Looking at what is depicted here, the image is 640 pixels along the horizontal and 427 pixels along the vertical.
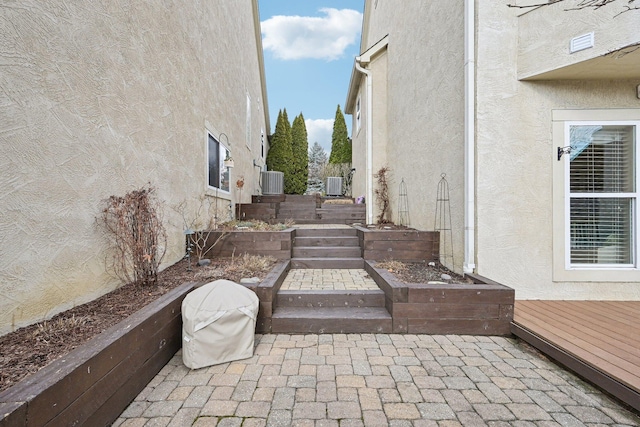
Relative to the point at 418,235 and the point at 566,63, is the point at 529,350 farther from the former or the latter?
the point at 566,63

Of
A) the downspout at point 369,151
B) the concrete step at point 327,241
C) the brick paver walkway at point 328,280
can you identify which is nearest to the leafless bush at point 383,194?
the downspout at point 369,151

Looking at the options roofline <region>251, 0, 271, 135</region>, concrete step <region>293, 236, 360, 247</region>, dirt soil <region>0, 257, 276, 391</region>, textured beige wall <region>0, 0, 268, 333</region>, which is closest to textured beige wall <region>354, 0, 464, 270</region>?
concrete step <region>293, 236, 360, 247</region>

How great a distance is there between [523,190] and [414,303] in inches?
86.6

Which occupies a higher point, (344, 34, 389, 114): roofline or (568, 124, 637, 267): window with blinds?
(344, 34, 389, 114): roofline

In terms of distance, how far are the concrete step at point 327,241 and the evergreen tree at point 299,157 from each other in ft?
39.2

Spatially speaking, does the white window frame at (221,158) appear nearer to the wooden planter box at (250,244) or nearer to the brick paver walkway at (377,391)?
the wooden planter box at (250,244)

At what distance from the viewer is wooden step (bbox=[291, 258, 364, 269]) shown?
197 inches

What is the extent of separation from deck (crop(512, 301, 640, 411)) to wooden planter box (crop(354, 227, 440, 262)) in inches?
57.9

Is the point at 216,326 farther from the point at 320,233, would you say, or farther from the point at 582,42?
the point at 582,42

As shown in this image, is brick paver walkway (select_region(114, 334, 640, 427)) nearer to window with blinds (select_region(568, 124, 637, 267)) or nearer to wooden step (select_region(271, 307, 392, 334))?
wooden step (select_region(271, 307, 392, 334))

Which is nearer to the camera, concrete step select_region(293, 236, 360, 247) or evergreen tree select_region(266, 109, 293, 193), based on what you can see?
concrete step select_region(293, 236, 360, 247)

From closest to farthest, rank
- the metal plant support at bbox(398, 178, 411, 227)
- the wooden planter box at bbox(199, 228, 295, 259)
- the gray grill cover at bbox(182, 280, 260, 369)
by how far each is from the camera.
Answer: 1. the gray grill cover at bbox(182, 280, 260, 369)
2. the wooden planter box at bbox(199, 228, 295, 259)
3. the metal plant support at bbox(398, 178, 411, 227)

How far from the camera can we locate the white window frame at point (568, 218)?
3715mm

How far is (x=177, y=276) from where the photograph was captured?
379cm
